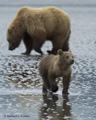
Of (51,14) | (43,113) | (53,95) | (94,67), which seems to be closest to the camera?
(43,113)

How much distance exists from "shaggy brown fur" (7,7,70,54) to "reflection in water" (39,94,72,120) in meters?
6.03

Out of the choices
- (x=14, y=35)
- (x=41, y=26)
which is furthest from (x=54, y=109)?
(x=14, y=35)

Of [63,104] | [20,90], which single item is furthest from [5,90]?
[63,104]

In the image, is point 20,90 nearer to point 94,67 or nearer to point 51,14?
point 94,67

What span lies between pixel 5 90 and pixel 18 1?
2489 inches

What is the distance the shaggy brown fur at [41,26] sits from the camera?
14.2 meters

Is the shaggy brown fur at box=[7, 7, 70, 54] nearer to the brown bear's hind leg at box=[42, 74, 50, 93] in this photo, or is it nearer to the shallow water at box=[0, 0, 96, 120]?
the shallow water at box=[0, 0, 96, 120]

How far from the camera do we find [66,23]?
47.3 ft

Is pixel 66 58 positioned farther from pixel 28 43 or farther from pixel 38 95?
pixel 28 43

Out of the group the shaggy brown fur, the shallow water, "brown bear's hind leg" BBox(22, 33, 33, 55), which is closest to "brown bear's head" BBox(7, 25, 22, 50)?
the shaggy brown fur

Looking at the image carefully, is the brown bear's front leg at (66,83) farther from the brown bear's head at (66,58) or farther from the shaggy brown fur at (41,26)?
the shaggy brown fur at (41,26)

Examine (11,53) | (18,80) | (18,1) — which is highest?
(18,80)

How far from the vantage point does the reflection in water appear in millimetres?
6809

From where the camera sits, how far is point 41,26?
14.2 meters
